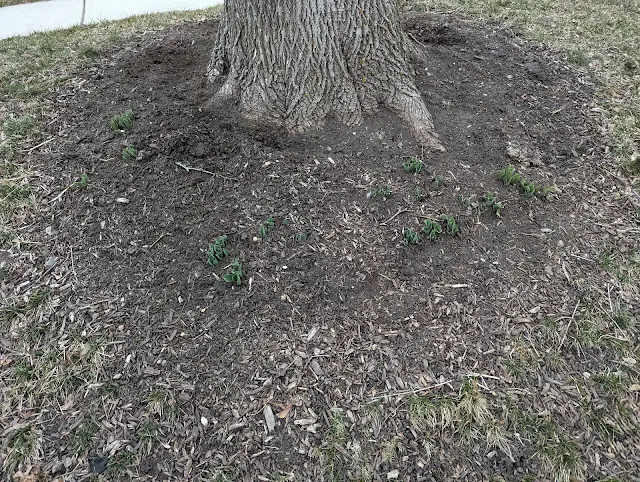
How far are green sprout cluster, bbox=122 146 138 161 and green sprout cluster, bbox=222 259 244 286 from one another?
3.52 feet

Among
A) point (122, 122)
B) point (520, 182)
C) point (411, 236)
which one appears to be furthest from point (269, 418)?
point (122, 122)

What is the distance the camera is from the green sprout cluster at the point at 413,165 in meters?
2.91

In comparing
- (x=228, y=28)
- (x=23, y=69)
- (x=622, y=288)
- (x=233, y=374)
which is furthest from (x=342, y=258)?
(x=23, y=69)

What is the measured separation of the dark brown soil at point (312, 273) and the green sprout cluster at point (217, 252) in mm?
46

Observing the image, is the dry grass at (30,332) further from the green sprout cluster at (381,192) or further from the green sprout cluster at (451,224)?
the green sprout cluster at (451,224)

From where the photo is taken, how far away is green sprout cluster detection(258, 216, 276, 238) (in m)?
2.63

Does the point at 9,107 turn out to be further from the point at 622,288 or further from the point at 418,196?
the point at 622,288

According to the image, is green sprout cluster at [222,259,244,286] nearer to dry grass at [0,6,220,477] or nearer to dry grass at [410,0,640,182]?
dry grass at [0,6,220,477]

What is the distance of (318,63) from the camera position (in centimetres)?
296

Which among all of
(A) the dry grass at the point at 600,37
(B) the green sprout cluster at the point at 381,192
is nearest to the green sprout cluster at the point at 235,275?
(B) the green sprout cluster at the point at 381,192

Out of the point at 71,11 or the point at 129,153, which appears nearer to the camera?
the point at 129,153

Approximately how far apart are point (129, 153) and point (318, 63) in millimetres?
1329

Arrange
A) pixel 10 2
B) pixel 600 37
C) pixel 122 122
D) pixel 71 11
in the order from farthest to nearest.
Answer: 1. pixel 10 2
2. pixel 71 11
3. pixel 600 37
4. pixel 122 122

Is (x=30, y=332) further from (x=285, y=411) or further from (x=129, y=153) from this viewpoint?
(x=285, y=411)
